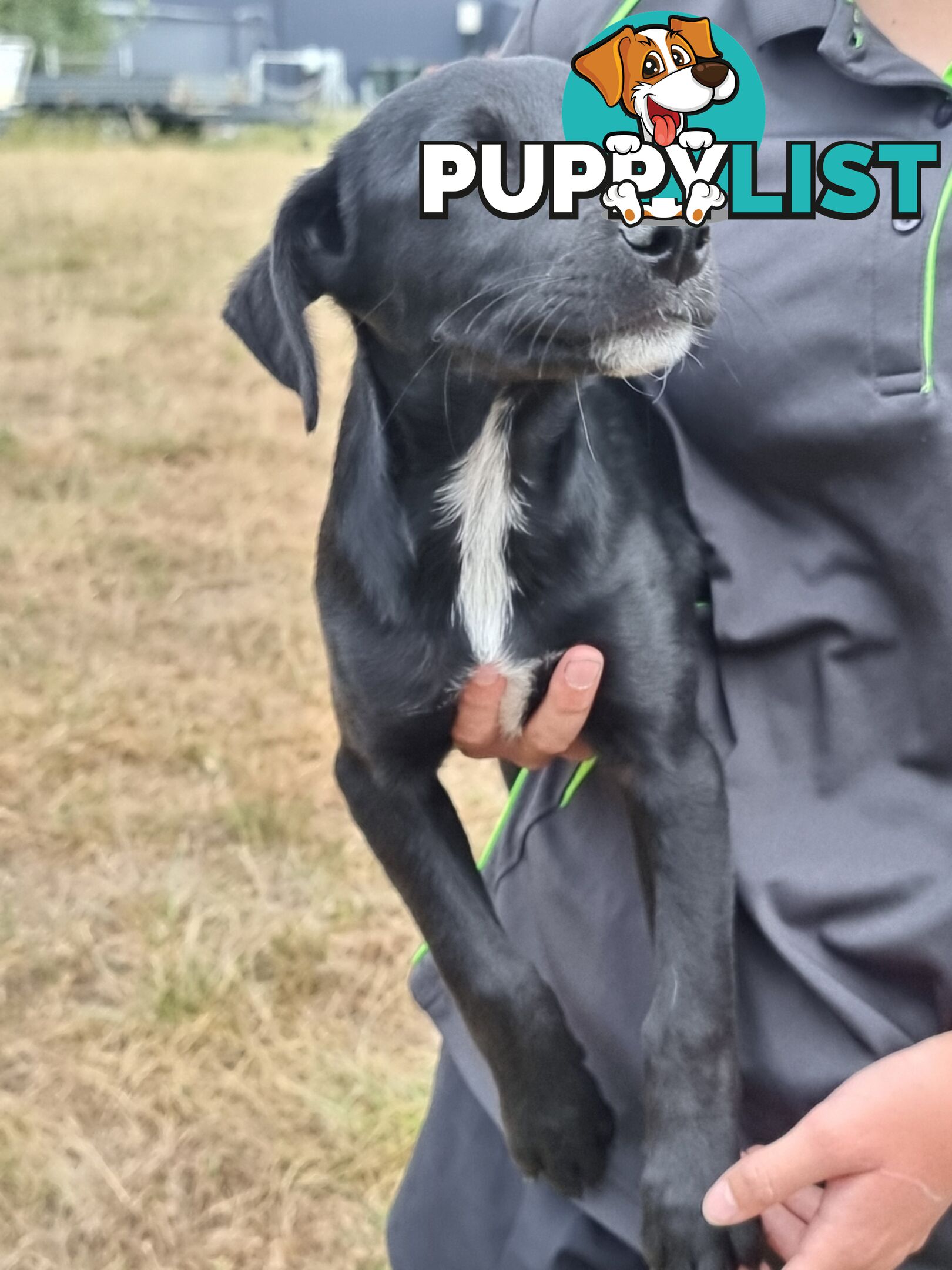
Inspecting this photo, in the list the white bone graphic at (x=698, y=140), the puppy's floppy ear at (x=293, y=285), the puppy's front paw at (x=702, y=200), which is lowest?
the puppy's floppy ear at (x=293, y=285)

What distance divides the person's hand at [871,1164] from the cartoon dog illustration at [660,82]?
0.72 m

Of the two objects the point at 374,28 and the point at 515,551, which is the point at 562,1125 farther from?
the point at 374,28

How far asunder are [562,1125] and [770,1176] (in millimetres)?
252

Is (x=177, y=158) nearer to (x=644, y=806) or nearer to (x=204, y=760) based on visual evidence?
(x=204, y=760)

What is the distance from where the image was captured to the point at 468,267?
131 centimetres

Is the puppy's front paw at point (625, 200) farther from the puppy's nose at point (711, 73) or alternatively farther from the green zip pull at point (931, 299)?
the green zip pull at point (931, 299)

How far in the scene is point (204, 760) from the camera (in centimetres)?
313

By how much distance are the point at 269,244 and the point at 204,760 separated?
1.91m

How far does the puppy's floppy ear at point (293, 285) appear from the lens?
1.34 metres

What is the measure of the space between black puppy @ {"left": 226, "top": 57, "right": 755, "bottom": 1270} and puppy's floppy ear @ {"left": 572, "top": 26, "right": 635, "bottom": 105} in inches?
1.3

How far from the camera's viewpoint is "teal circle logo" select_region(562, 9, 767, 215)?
3.94ft

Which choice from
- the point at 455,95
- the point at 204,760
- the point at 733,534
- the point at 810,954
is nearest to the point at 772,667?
the point at 733,534

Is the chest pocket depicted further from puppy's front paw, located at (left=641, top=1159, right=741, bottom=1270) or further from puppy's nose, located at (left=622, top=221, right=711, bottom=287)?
puppy's front paw, located at (left=641, top=1159, right=741, bottom=1270)

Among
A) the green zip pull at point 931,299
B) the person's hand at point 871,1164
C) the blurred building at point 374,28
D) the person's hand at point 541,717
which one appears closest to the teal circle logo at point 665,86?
the green zip pull at point 931,299
